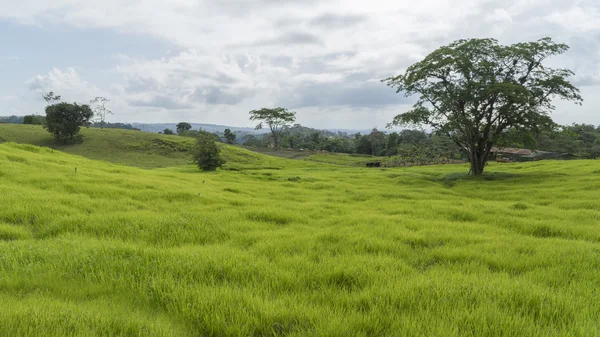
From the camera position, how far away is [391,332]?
11.1ft

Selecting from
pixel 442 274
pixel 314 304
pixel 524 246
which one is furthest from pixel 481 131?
pixel 314 304

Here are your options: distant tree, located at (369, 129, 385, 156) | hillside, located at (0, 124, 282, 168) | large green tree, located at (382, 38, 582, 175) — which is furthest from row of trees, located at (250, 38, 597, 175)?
distant tree, located at (369, 129, 385, 156)

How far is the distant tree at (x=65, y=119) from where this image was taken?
6353 cm

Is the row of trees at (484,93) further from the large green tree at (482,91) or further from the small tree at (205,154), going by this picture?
the small tree at (205,154)

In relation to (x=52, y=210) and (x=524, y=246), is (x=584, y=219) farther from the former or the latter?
(x=52, y=210)

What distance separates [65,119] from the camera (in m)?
64.3

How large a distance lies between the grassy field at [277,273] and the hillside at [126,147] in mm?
51601

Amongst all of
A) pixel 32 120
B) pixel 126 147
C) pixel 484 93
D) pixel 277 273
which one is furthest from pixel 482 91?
pixel 32 120

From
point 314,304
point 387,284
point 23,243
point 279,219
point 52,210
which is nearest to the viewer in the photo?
point 314,304

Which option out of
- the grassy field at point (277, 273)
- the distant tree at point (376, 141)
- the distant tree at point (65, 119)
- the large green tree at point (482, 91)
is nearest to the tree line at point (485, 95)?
the large green tree at point (482, 91)

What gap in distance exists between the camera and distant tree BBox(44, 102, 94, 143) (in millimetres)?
63531

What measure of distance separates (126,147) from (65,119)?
38.7ft

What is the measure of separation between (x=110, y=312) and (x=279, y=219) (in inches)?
232

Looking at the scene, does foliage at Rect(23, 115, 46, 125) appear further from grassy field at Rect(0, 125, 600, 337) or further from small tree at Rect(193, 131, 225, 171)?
grassy field at Rect(0, 125, 600, 337)
